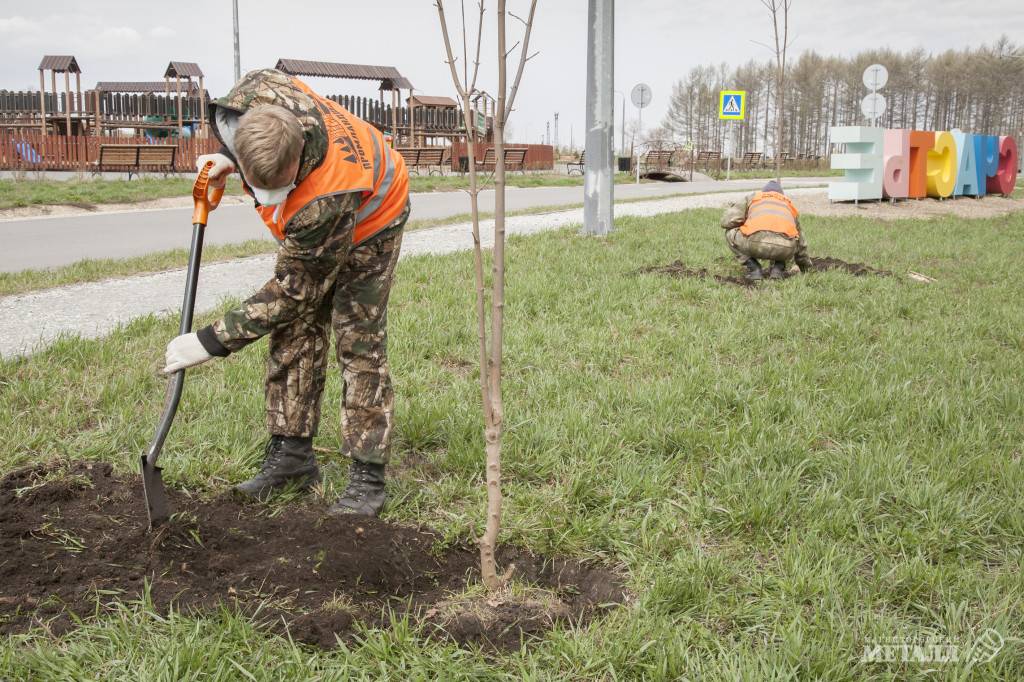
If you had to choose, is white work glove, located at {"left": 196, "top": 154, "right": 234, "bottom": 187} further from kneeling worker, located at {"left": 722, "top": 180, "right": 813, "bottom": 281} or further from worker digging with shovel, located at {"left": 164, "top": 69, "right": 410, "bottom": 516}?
kneeling worker, located at {"left": 722, "top": 180, "right": 813, "bottom": 281}

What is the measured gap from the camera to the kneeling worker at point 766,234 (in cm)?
673

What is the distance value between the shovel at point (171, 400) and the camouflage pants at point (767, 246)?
5.00 metres

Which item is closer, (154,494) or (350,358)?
(154,494)

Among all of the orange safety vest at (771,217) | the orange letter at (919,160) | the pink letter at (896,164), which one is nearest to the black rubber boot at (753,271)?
the orange safety vest at (771,217)

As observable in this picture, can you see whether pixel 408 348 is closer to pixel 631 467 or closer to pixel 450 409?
pixel 450 409

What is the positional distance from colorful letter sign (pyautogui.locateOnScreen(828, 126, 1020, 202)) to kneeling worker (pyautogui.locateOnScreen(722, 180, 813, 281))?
6791 mm

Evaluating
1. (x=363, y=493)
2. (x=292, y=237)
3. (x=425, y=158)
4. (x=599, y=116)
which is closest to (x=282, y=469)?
(x=363, y=493)

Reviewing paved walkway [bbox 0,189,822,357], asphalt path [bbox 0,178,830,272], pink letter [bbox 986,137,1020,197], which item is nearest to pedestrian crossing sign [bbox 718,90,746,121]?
pink letter [bbox 986,137,1020,197]

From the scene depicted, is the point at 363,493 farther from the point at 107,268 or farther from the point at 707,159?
the point at 707,159

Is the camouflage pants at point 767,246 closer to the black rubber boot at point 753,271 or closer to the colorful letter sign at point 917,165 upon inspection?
the black rubber boot at point 753,271

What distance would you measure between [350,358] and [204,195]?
0.71 meters

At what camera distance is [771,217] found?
6770mm

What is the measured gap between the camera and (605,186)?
30.7 feet

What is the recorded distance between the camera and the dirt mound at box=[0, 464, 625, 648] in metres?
2.17
